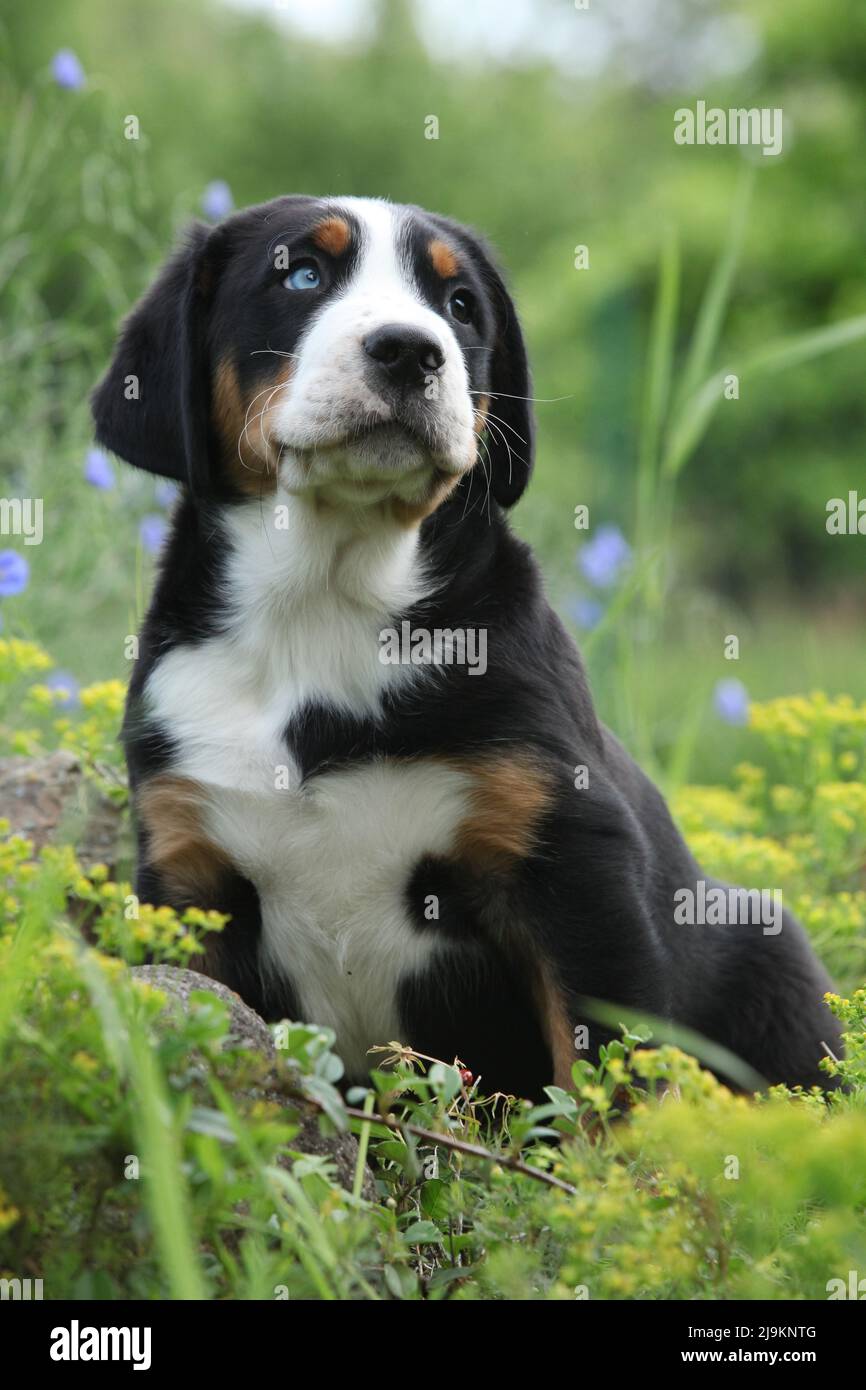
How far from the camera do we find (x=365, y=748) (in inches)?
123

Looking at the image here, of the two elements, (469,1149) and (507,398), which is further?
(507,398)

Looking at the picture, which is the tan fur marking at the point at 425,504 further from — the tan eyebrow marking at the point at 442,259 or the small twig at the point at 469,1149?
the small twig at the point at 469,1149

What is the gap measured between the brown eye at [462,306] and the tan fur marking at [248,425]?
47 centimetres

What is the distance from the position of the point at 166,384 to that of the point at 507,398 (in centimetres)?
85

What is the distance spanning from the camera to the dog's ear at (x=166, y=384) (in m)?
3.25

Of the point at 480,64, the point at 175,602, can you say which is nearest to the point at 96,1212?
the point at 175,602

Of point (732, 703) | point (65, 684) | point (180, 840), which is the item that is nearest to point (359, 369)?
point (180, 840)

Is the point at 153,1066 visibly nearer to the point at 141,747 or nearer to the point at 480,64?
the point at 141,747

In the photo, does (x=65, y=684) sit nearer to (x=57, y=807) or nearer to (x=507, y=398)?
(x=57, y=807)

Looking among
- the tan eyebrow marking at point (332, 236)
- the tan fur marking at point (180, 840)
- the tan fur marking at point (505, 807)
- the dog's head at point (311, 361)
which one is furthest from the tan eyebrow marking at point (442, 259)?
the tan fur marking at point (180, 840)

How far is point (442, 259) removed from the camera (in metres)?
3.38

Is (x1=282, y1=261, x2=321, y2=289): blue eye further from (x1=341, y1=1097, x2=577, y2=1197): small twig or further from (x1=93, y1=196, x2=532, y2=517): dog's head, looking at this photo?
(x1=341, y1=1097, x2=577, y2=1197): small twig

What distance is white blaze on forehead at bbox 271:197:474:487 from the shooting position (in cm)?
299
